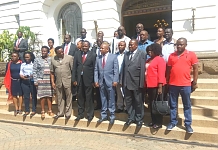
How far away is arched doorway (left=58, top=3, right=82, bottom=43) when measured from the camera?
33.7ft

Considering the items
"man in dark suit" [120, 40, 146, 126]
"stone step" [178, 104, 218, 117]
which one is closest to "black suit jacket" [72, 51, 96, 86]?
"man in dark suit" [120, 40, 146, 126]

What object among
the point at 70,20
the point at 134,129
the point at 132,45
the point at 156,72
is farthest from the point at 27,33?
the point at 156,72

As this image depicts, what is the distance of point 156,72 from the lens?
455 cm

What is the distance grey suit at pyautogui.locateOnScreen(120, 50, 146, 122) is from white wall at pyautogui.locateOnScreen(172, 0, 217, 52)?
3.61 meters

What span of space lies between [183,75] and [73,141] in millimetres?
2583

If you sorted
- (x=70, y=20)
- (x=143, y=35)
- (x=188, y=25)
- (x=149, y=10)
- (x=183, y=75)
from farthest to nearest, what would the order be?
(x=70, y=20) → (x=149, y=10) → (x=188, y=25) → (x=143, y=35) → (x=183, y=75)

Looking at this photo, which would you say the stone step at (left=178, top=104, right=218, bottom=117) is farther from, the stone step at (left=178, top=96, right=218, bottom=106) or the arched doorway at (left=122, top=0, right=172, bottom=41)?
the arched doorway at (left=122, top=0, right=172, bottom=41)

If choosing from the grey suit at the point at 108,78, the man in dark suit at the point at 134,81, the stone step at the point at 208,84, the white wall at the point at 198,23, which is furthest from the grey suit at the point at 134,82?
the white wall at the point at 198,23

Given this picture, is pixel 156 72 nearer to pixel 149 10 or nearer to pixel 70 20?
pixel 149 10

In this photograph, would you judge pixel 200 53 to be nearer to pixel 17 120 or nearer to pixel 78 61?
pixel 78 61

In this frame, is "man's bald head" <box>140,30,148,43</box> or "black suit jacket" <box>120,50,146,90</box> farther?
"man's bald head" <box>140,30,148,43</box>

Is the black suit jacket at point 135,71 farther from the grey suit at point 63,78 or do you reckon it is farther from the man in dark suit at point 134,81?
the grey suit at point 63,78

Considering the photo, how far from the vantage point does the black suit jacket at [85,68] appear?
5.34m

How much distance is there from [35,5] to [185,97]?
852 cm
